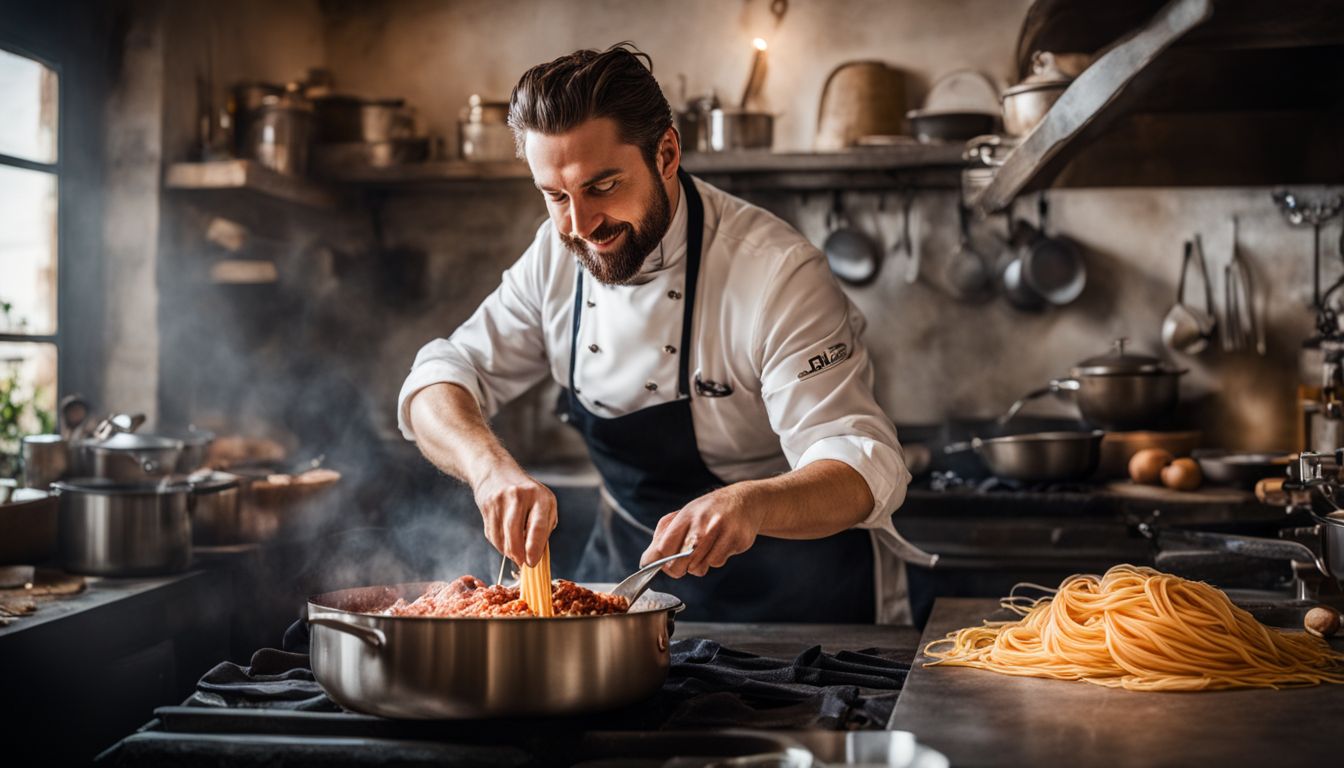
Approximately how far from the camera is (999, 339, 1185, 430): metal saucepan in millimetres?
3996

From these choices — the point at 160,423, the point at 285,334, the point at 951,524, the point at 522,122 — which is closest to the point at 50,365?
the point at 160,423

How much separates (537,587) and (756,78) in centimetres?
344

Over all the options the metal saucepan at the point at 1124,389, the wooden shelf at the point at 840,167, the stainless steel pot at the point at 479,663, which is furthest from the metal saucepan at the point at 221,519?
the metal saucepan at the point at 1124,389

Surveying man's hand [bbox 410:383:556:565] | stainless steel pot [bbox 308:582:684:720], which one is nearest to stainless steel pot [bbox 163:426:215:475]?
man's hand [bbox 410:383:556:565]

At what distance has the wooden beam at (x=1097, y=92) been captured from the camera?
1983mm

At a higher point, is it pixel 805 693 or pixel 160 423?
pixel 160 423

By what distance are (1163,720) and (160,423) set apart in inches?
128

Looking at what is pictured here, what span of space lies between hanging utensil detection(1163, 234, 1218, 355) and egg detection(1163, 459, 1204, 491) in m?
0.78

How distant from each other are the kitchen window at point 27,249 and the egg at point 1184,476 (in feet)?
11.1

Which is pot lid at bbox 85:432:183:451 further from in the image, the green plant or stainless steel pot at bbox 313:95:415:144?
stainless steel pot at bbox 313:95:415:144

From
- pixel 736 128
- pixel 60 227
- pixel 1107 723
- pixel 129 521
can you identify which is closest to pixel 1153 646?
pixel 1107 723

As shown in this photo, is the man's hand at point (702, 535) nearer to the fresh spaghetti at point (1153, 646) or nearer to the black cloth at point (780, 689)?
the black cloth at point (780, 689)

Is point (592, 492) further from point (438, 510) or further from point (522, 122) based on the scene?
point (522, 122)

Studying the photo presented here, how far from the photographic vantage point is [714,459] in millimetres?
2545
